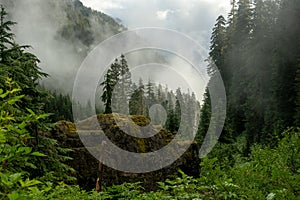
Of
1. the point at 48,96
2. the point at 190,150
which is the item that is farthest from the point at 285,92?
the point at 48,96

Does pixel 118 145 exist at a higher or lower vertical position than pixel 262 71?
lower

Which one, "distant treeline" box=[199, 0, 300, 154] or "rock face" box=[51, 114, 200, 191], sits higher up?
"distant treeline" box=[199, 0, 300, 154]

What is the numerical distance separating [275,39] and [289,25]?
2832 mm

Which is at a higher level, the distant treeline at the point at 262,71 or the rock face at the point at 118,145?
the distant treeline at the point at 262,71

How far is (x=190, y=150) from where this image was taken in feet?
64.4

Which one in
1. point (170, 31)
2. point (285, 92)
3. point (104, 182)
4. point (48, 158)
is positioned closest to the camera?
point (48, 158)

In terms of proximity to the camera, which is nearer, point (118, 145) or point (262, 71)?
point (118, 145)

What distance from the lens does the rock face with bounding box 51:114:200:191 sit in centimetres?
1630

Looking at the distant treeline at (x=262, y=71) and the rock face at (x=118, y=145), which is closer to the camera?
the rock face at (x=118, y=145)

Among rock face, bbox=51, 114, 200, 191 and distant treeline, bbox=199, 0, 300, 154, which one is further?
distant treeline, bbox=199, 0, 300, 154

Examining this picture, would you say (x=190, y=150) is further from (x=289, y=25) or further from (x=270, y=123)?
(x=289, y=25)

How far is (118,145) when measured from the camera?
56.9 feet

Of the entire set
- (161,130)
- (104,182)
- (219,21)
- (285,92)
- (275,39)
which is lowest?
(104,182)

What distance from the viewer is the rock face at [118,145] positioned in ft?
53.5
